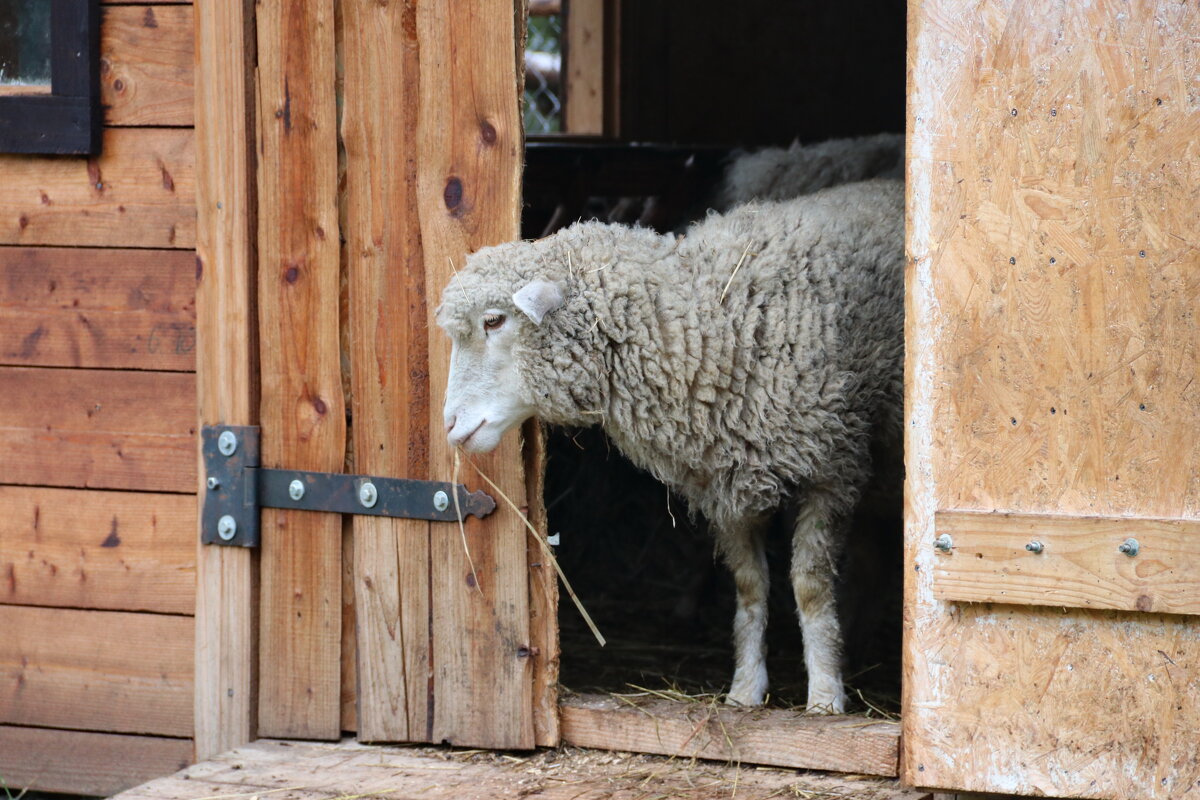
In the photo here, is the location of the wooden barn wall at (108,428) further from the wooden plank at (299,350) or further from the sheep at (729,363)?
the sheep at (729,363)

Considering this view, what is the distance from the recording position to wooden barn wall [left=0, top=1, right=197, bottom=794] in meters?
4.28

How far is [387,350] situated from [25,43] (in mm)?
1613

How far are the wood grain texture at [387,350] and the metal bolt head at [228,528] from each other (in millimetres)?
396

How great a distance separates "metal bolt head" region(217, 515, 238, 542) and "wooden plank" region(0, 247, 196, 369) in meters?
0.51

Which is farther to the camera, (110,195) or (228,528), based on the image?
(110,195)

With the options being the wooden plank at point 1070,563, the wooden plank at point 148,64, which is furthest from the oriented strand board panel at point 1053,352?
the wooden plank at point 148,64

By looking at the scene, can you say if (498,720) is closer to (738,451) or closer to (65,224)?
(738,451)

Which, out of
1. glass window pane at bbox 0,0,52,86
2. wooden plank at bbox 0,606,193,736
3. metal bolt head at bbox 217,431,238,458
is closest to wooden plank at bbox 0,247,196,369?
metal bolt head at bbox 217,431,238,458

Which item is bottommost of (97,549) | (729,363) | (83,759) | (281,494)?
(83,759)

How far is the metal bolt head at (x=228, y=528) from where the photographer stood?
4176 mm

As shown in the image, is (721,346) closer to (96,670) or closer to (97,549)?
(97,549)

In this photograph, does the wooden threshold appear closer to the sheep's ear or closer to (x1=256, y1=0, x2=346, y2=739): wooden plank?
(x1=256, y1=0, x2=346, y2=739): wooden plank

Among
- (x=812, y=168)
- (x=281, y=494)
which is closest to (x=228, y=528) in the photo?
(x=281, y=494)

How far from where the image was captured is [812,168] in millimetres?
5805
